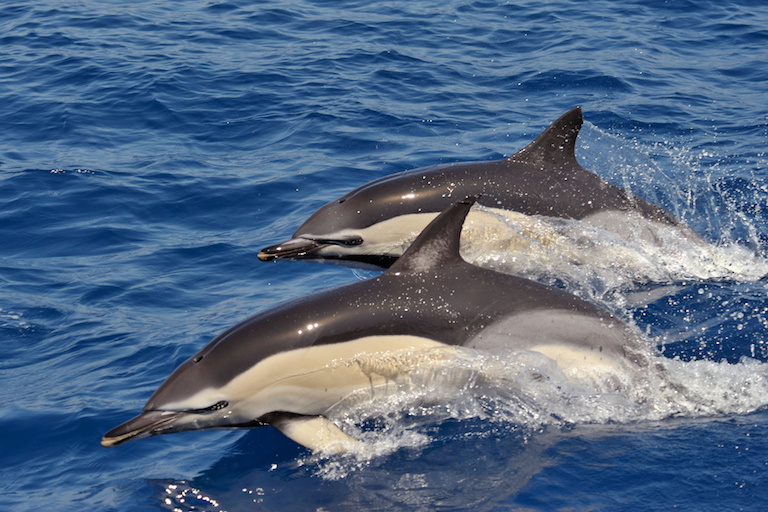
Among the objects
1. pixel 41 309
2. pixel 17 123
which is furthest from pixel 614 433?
pixel 17 123

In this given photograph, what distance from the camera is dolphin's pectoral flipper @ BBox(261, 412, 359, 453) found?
4.99 m

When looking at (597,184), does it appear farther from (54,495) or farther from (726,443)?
(54,495)

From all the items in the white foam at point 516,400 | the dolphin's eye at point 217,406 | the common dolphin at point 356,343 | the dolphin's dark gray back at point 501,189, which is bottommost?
the white foam at point 516,400

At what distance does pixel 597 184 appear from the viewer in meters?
7.05

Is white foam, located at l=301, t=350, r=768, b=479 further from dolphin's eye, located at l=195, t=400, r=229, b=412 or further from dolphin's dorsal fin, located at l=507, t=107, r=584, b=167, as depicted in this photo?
dolphin's dorsal fin, located at l=507, t=107, r=584, b=167

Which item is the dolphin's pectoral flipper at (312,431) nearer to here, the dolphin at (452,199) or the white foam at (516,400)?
the white foam at (516,400)

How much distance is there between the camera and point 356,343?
4941mm

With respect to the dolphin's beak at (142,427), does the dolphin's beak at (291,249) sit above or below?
above

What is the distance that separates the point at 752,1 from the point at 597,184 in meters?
11.7

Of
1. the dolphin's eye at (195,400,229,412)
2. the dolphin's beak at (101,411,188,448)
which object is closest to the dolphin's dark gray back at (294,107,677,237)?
the dolphin's eye at (195,400,229,412)

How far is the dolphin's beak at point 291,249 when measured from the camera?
6.57 m

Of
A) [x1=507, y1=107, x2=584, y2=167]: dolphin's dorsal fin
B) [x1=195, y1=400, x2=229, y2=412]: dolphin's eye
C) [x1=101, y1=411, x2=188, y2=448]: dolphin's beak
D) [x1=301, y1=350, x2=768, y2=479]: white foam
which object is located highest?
[x1=507, y1=107, x2=584, y2=167]: dolphin's dorsal fin

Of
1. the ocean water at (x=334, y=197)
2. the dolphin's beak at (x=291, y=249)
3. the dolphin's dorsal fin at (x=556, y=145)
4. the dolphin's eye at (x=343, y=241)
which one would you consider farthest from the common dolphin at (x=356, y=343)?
the dolphin's dorsal fin at (x=556, y=145)

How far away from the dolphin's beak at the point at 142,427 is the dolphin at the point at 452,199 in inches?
75.4
